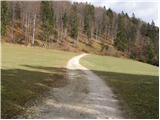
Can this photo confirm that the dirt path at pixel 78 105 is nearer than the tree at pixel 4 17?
Yes


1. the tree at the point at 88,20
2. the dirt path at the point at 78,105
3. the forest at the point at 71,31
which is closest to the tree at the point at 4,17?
the forest at the point at 71,31

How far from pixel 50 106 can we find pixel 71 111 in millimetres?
1666

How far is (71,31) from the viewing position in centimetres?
11781

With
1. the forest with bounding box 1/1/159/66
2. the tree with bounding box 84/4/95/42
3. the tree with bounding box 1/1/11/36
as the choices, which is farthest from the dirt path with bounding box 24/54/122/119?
the tree with bounding box 84/4/95/42

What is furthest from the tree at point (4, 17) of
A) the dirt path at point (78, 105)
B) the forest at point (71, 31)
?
the dirt path at point (78, 105)

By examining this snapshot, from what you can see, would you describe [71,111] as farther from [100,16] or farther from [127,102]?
[100,16]

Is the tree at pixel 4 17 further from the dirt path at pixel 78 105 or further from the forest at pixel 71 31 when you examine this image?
the dirt path at pixel 78 105

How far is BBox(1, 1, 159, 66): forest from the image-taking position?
332ft

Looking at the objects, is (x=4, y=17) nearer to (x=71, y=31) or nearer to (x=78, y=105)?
(x=71, y=31)

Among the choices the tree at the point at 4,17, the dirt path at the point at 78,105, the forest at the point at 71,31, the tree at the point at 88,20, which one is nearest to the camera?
the dirt path at the point at 78,105

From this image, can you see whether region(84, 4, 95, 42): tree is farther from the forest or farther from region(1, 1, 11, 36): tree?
region(1, 1, 11, 36): tree

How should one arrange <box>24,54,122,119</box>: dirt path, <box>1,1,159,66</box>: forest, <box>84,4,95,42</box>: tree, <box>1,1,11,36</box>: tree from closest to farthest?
<box>24,54,122,119</box>: dirt path
<box>1,1,11,36</box>: tree
<box>1,1,159,66</box>: forest
<box>84,4,95,42</box>: tree

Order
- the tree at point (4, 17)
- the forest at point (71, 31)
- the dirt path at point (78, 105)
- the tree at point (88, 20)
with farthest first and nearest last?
the tree at point (88, 20)
the forest at point (71, 31)
the tree at point (4, 17)
the dirt path at point (78, 105)

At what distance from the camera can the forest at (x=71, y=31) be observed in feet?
332
